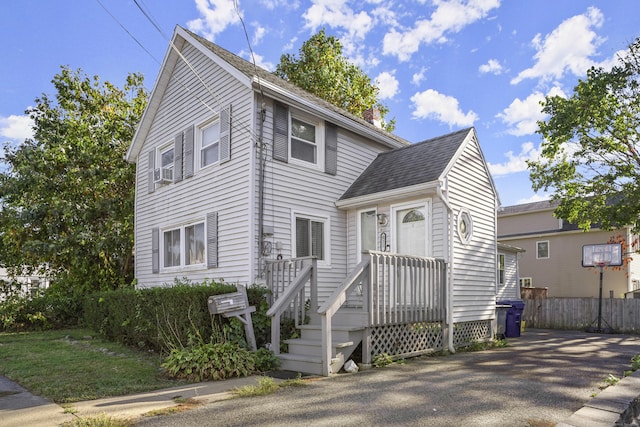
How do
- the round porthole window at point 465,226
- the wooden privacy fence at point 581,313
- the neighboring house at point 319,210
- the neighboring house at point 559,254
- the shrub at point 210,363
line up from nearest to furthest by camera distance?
the shrub at point 210,363 < the neighboring house at point 319,210 < the round porthole window at point 465,226 < the wooden privacy fence at point 581,313 < the neighboring house at point 559,254

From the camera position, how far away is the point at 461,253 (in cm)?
946

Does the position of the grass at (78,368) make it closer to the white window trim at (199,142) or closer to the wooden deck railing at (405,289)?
the wooden deck railing at (405,289)

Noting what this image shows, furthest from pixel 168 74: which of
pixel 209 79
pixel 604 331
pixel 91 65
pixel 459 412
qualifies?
pixel 604 331

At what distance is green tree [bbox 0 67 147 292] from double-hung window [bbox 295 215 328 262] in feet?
23.7

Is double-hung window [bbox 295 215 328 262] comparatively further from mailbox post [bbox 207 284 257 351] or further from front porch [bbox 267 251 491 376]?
mailbox post [bbox 207 284 257 351]

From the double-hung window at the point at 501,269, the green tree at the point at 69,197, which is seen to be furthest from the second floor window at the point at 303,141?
the double-hung window at the point at 501,269

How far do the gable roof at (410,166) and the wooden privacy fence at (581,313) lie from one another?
9364mm

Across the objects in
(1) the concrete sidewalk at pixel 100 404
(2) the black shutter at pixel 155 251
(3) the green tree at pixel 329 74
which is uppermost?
(3) the green tree at pixel 329 74

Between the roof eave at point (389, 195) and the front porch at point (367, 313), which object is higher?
the roof eave at point (389, 195)

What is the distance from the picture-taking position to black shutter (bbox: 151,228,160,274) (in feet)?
38.9

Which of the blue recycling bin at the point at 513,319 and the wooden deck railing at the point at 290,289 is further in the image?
the blue recycling bin at the point at 513,319

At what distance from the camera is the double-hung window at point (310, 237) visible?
956 cm

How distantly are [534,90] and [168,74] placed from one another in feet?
39.3

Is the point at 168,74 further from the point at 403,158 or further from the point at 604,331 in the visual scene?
the point at 604,331
